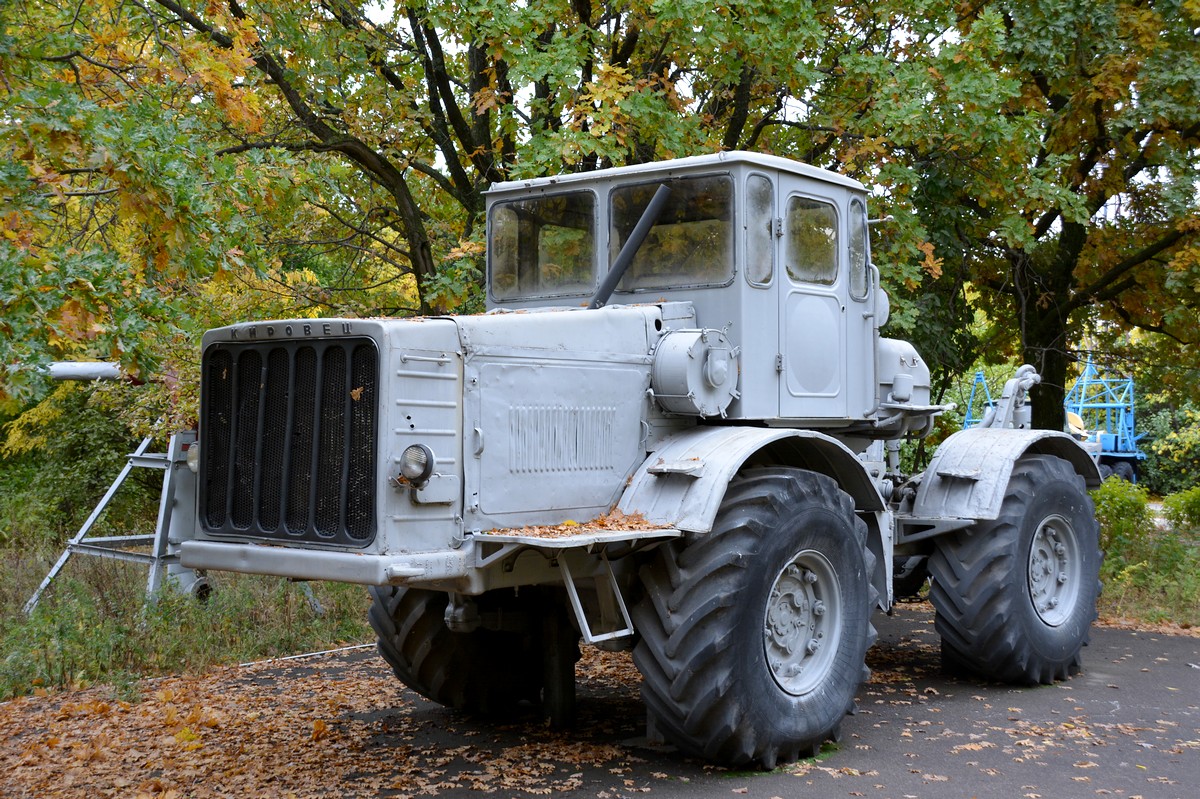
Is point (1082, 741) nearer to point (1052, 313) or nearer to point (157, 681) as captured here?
point (157, 681)

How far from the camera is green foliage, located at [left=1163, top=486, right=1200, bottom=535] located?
573 inches

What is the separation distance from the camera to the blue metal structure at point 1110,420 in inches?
1143

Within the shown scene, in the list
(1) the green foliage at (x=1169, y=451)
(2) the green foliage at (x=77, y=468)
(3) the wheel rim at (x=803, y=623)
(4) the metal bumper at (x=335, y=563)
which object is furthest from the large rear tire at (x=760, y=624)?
(1) the green foliage at (x=1169, y=451)

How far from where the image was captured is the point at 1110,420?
30.1m

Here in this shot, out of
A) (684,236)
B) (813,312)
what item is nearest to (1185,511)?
(813,312)

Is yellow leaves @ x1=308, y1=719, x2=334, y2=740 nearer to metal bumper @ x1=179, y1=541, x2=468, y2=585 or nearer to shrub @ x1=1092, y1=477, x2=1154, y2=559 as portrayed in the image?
metal bumper @ x1=179, y1=541, x2=468, y2=585

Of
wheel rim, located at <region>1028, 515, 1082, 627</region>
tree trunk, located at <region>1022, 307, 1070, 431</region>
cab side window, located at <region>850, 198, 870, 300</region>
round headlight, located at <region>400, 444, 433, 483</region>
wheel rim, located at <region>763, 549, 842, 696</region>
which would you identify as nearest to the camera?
round headlight, located at <region>400, 444, 433, 483</region>

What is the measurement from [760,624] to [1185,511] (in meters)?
10.9

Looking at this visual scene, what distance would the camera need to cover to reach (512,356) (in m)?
5.80

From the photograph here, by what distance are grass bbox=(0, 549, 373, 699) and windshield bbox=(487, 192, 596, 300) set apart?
3.60 meters

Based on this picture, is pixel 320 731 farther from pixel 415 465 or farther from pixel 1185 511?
pixel 1185 511

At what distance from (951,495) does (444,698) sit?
3539 mm

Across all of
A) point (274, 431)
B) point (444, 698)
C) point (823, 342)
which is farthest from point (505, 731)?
point (823, 342)

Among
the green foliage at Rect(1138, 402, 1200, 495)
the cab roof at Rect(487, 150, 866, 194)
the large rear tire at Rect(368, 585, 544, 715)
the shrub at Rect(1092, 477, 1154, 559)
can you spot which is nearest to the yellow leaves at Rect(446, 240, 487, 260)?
the cab roof at Rect(487, 150, 866, 194)
